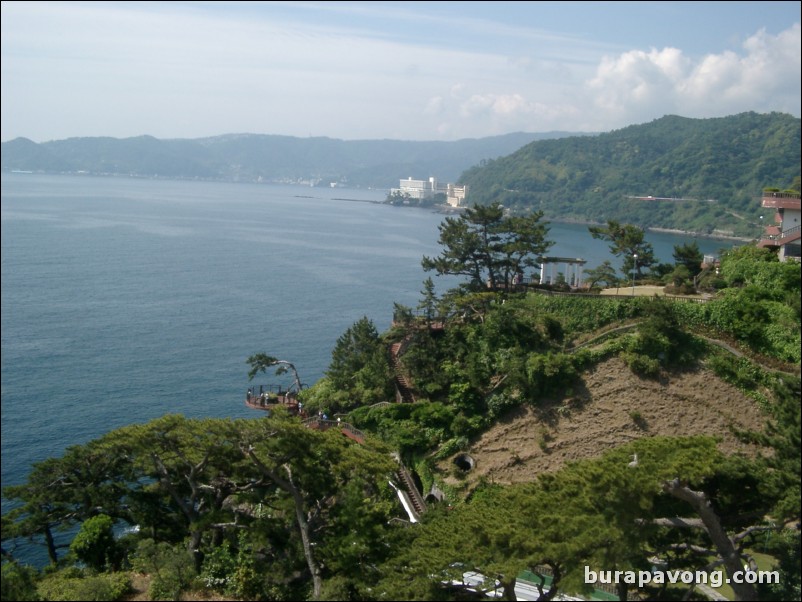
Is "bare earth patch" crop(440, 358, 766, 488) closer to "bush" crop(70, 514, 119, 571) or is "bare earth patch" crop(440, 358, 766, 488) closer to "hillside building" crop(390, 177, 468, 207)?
"bush" crop(70, 514, 119, 571)

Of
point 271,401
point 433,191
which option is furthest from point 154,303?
point 433,191

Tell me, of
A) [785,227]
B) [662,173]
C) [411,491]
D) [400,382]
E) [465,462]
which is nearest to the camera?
[411,491]

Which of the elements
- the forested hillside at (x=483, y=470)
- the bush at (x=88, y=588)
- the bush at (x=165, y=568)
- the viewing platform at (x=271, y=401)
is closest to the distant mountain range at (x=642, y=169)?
the viewing platform at (x=271, y=401)

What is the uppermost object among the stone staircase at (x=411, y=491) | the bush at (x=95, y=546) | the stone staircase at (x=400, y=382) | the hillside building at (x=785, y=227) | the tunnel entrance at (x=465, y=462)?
the hillside building at (x=785, y=227)

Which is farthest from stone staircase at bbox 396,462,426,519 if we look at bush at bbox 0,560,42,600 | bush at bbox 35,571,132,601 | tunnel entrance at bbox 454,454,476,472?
bush at bbox 0,560,42,600

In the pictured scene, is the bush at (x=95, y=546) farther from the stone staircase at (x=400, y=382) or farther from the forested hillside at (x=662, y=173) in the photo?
the forested hillside at (x=662, y=173)

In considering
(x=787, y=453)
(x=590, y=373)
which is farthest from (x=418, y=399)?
(x=787, y=453)

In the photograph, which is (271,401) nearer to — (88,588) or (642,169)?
(88,588)
